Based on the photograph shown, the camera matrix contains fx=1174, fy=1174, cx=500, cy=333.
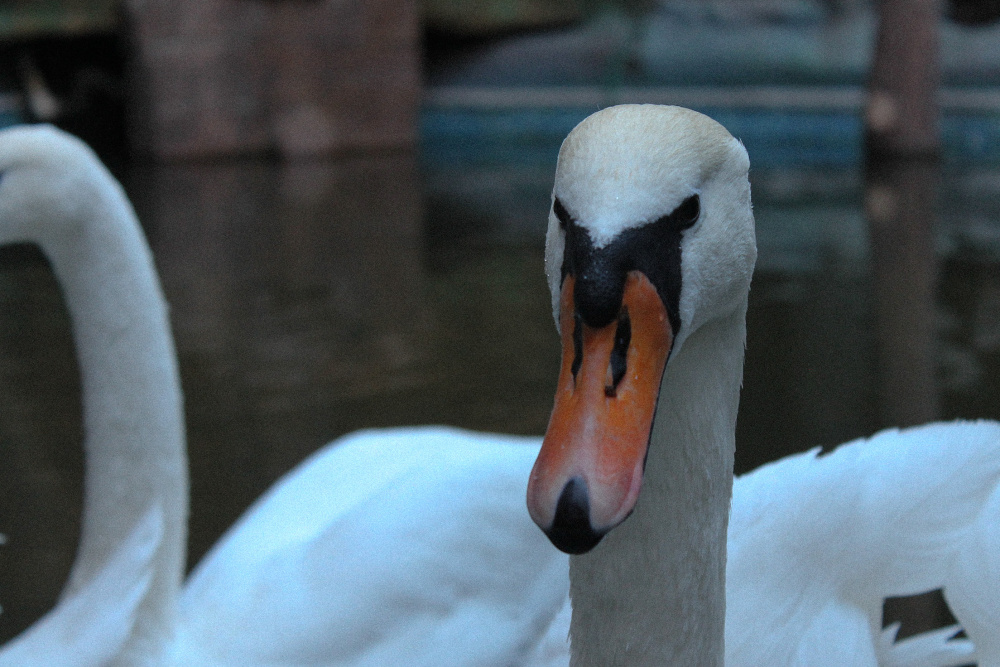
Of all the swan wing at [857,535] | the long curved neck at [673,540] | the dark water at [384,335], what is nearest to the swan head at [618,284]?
the long curved neck at [673,540]

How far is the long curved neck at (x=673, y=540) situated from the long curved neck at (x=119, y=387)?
1021mm

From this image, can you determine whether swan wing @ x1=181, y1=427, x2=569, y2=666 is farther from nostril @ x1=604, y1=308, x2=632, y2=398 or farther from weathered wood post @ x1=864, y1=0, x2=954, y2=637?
nostril @ x1=604, y1=308, x2=632, y2=398

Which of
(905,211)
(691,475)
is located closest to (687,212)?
(691,475)

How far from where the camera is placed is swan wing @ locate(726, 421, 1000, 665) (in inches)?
60.1

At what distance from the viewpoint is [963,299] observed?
192 inches

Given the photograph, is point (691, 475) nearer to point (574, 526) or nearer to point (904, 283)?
point (574, 526)

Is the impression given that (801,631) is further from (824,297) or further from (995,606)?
(824,297)

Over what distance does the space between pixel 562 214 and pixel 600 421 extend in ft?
0.59

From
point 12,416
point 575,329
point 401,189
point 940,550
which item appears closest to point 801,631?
point 940,550

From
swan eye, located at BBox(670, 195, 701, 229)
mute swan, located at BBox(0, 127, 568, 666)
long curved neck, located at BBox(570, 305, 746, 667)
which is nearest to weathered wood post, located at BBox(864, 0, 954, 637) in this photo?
mute swan, located at BBox(0, 127, 568, 666)

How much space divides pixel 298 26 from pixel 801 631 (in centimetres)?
850

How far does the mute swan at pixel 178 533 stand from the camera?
74.7 inches

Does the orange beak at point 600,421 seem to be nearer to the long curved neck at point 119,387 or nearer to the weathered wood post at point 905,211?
the long curved neck at point 119,387

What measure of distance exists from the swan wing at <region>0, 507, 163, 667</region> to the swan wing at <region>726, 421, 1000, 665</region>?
3.04 ft
